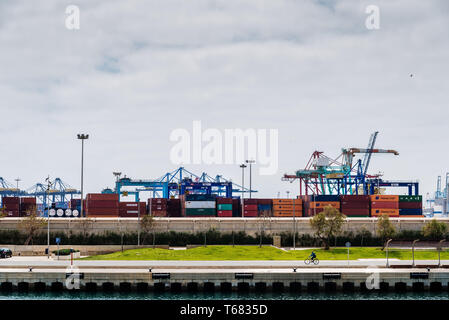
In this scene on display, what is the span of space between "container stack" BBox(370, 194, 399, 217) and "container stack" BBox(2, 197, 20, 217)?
7548 cm

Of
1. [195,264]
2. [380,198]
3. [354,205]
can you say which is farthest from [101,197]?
[195,264]

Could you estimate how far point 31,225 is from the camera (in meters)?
90.4

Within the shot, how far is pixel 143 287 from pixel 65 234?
4115 centimetres

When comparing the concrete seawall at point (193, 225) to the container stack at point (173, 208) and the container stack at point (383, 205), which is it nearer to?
the container stack at point (383, 205)

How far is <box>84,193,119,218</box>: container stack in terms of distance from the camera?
119500mm

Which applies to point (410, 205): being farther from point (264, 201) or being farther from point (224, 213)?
point (224, 213)

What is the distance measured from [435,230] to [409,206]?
39.3m

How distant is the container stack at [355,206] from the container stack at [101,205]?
47.2 m

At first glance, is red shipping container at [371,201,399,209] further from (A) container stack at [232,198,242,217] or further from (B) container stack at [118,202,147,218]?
(B) container stack at [118,202,147,218]

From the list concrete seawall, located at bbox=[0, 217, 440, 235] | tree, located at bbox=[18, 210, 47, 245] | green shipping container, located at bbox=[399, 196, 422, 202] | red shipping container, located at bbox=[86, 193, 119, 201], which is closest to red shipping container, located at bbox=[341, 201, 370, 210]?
green shipping container, located at bbox=[399, 196, 422, 202]

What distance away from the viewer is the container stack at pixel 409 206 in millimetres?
128375

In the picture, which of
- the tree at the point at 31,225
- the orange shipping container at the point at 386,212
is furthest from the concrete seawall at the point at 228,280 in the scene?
the orange shipping container at the point at 386,212
